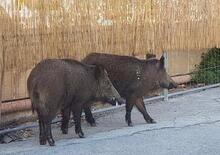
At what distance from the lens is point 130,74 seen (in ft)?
31.1

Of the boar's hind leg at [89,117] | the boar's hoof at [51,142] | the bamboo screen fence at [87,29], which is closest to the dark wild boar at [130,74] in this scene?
the bamboo screen fence at [87,29]

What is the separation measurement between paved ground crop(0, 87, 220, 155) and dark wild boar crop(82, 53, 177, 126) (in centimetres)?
49

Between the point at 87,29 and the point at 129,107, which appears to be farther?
the point at 87,29

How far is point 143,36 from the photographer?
10797 millimetres

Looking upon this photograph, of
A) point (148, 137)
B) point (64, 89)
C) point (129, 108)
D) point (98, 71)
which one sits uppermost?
point (98, 71)

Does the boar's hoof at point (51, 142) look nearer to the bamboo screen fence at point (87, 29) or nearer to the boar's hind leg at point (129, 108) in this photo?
the bamboo screen fence at point (87, 29)

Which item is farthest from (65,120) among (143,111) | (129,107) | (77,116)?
(143,111)

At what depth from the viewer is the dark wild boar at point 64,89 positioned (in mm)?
7930

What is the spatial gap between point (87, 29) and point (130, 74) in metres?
1.00

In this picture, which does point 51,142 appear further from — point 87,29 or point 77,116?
point 87,29

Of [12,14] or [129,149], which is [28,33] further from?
[129,149]

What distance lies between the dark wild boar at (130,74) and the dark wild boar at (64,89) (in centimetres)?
56

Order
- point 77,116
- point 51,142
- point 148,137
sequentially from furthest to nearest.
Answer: point 148,137 < point 77,116 < point 51,142

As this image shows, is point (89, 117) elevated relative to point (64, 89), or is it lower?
lower
